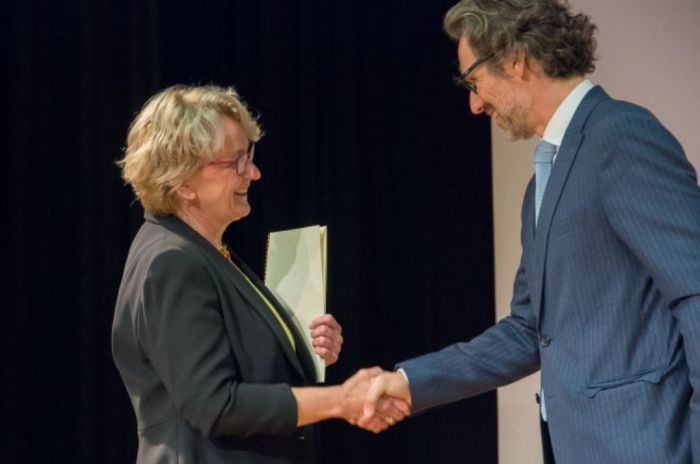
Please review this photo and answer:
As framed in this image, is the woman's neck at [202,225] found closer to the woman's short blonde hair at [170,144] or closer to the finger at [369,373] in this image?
the woman's short blonde hair at [170,144]

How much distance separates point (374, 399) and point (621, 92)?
81.8 inches

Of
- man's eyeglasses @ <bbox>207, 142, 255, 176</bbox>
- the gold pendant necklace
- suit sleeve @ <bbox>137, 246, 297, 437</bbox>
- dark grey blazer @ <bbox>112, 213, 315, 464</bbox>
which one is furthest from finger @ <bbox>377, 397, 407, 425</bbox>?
man's eyeglasses @ <bbox>207, 142, 255, 176</bbox>

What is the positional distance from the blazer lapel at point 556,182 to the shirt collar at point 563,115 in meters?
0.05

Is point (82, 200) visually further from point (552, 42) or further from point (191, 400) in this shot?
point (552, 42)

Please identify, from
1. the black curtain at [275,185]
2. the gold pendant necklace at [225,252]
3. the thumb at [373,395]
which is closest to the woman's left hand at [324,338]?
the thumb at [373,395]

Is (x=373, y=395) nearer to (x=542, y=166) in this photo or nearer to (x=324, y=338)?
(x=324, y=338)

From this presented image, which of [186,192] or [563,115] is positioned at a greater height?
[563,115]

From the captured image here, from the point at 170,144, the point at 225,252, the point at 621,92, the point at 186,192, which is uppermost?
the point at 621,92

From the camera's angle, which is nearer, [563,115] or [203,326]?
[203,326]

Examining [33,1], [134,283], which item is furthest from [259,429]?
[33,1]

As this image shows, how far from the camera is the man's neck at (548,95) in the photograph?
1952 millimetres

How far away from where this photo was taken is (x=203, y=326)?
5.96ft

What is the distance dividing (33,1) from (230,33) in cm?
72

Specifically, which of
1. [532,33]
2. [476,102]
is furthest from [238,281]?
[532,33]
